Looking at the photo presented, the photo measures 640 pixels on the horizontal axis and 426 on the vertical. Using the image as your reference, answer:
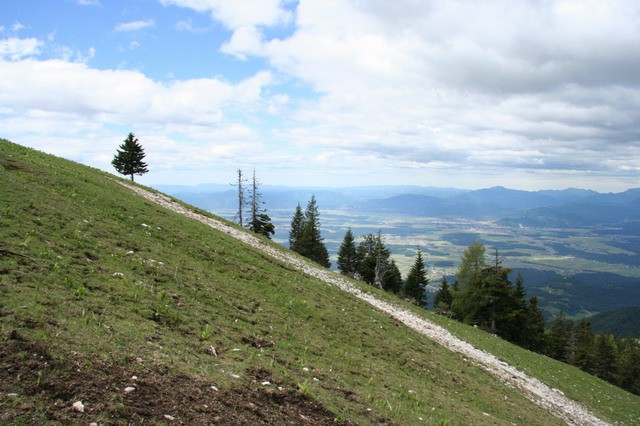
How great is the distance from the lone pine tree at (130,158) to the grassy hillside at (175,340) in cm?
4096

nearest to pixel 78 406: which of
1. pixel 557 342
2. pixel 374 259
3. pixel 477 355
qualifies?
pixel 477 355

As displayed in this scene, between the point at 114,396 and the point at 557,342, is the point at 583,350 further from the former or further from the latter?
the point at 114,396

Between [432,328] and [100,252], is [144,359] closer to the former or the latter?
[100,252]

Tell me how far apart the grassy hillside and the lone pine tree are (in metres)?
41.0

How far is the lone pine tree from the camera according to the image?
61.3 metres

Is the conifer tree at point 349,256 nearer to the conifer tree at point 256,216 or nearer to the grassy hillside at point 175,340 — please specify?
the conifer tree at point 256,216

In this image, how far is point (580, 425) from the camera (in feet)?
67.3

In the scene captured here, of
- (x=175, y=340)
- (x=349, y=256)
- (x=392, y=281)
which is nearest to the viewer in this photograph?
(x=175, y=340)

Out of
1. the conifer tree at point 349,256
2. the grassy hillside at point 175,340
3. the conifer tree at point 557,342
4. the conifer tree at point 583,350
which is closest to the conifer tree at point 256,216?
the conifer tree at point 349,256

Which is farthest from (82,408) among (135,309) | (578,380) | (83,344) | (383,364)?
(578,380)

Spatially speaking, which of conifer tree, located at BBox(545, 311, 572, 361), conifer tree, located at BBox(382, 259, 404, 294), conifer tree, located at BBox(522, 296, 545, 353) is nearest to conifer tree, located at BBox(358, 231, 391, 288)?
conifer tree, located at BBox(382, 259, 404, 294)

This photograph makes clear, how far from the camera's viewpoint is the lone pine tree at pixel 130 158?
61.3 metres

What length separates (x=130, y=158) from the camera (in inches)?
2441

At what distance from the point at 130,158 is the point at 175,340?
62117 millimetres
